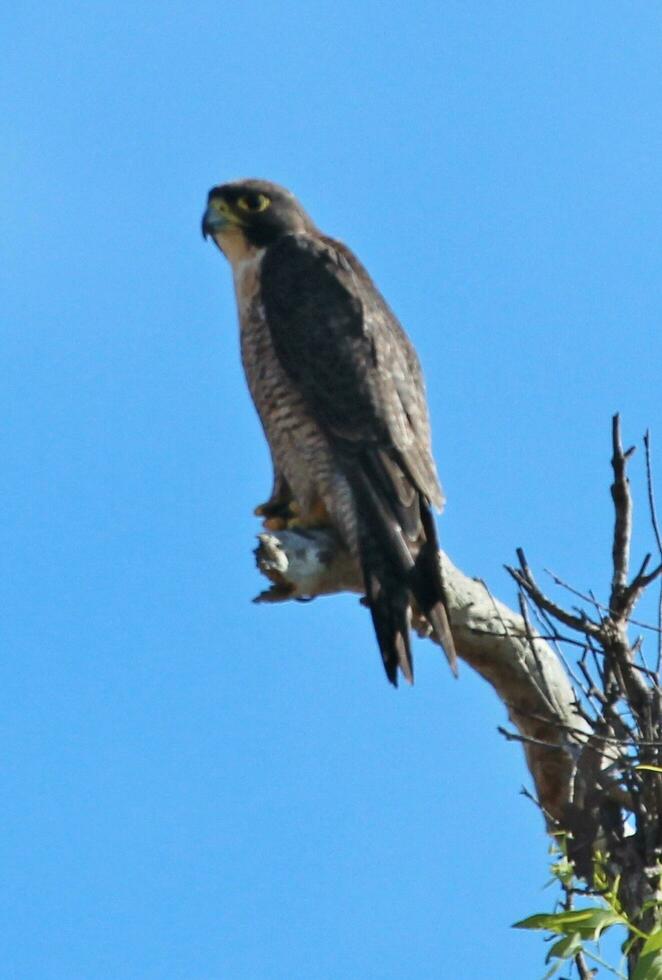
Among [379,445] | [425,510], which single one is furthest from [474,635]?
[379,445]

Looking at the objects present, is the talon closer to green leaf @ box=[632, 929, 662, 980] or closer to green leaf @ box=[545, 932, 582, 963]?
green leaf @ box=[545, 932, 582, 963]

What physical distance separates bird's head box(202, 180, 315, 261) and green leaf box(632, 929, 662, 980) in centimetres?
400

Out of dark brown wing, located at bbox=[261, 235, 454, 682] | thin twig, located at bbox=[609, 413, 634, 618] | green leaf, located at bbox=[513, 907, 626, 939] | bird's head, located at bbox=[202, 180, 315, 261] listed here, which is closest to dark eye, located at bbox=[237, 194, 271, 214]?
bird's head, located at bbox=[202, 180, 315, 261]

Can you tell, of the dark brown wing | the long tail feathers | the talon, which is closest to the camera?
the long tail feathers

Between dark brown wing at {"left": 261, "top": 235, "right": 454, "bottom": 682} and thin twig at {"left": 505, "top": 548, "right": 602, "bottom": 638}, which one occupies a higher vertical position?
dark brown wing at {"left": 261, "top": 235, "right": 454, "bottom": 682}

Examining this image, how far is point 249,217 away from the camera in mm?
6246

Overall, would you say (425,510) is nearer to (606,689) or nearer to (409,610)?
(409,610)

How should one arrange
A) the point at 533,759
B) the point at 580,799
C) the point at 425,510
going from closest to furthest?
the point at 580,799 < the point at 533,759 < the point at 425,510

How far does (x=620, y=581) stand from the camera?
3.87 m

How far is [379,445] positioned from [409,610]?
2.50 ft

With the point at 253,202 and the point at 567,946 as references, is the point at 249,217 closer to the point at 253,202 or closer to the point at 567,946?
the point at 253,202

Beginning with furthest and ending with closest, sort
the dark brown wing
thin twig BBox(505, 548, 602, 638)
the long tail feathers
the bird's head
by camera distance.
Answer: the bird's head < the dark brown wing < the long tail feathers < thin twig BBox(505, 548, 602, 638)

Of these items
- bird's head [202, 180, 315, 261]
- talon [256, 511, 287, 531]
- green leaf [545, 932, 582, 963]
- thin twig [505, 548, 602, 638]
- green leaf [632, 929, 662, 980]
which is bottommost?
green leaf [632, 929, 662, 980]

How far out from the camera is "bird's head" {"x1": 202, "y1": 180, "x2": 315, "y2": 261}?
623 cm
